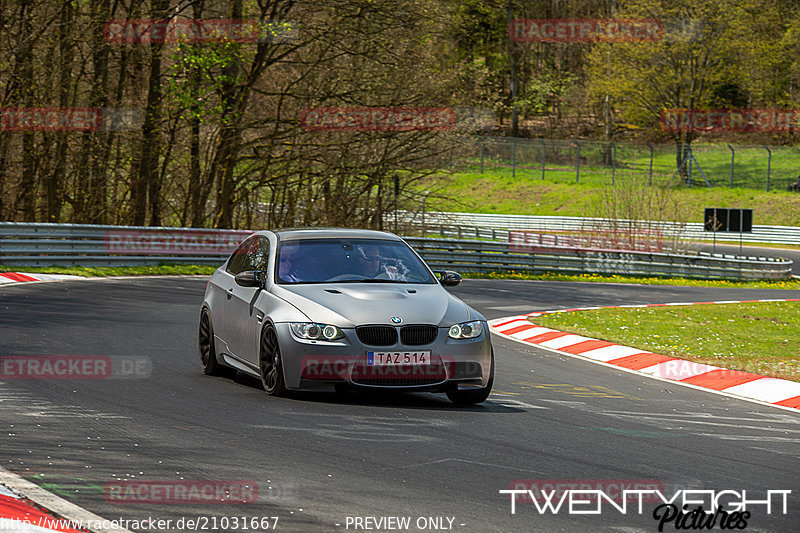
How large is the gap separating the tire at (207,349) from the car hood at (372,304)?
1.50 metres

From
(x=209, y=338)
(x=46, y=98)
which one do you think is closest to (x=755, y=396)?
(x=209, y=338)

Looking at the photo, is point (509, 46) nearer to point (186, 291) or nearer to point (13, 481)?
point (186, 291)

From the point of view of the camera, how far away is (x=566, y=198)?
67562 mm

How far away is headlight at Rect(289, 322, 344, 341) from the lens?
8711mm

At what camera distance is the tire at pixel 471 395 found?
30.4 feet

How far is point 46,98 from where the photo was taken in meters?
27.3

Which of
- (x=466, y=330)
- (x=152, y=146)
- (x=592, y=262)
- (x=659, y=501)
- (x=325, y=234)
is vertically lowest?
(x=592, y=262)

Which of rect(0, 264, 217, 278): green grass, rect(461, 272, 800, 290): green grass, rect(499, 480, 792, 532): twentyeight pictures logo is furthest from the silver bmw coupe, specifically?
rect(461, 272, 800, 290): green grass

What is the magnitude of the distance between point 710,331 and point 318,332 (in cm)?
1051

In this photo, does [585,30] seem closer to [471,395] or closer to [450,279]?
[450,279]

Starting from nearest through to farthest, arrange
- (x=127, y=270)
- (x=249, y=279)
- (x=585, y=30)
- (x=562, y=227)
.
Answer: (x=249, y=279)
(x=127, y=270)
(x=562, y=227)
(x=585, y=30)

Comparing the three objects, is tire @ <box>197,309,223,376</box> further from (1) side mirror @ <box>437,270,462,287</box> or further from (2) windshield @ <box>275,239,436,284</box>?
(1) side mirror @ <box>437,270,462,287</box>

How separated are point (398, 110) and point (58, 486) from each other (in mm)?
27168

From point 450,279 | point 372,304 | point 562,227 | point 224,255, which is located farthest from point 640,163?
point 372,304
